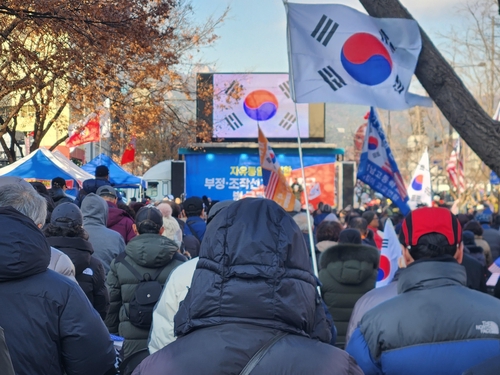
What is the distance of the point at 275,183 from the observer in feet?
40.7

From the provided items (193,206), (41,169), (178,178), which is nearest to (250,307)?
(193,206)

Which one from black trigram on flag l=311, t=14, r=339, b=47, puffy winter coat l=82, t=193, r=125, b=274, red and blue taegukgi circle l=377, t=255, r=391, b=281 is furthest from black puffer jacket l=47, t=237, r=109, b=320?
black trigram on flag l=311, t=14, r=339, b=47

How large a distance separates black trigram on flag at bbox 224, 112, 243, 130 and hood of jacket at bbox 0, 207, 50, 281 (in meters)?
35.6

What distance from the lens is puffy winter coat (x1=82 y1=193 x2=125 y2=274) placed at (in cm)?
800

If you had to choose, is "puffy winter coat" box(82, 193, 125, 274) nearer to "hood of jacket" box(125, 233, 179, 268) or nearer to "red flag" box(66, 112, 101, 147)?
"hood of jacket" box(125, 233, 179, 268)

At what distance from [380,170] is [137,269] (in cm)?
395

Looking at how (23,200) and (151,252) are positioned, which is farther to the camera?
(151,252)

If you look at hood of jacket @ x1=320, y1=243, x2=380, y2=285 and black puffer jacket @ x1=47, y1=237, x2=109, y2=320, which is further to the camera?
hood of jacket @ x1=320, y1=243, x2=380, y2=285

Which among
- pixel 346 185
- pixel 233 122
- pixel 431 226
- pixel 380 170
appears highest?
pixel 233 122

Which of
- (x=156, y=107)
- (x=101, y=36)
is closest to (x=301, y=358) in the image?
(x=101, y=36)

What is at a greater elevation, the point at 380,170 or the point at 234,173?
the point at 380,170

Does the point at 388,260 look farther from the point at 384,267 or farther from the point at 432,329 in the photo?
the point at 432,329

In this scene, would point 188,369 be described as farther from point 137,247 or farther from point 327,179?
point 327,179

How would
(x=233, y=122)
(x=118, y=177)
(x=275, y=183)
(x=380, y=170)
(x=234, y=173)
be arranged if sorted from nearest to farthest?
A: (x=380, y=170), (x=275, y=183), (x=118, y=177), (x=234, y=173), (x=233, y=122)
